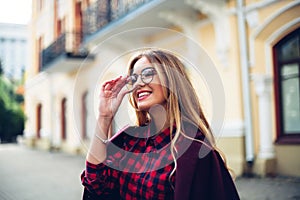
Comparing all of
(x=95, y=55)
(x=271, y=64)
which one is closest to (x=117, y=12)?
(x=271, y=64)

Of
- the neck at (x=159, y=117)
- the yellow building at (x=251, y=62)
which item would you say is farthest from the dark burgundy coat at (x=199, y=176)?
the yellow building at (x=251, y=62)

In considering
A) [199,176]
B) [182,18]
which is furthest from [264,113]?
[199,176]

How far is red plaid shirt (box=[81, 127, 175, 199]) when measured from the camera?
3.58 feet

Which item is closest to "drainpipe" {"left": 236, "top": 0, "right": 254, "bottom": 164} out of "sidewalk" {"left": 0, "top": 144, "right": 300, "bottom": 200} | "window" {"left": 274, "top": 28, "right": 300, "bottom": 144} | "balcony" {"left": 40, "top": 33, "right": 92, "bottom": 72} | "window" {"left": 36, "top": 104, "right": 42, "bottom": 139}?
"window" {"left": 274, "top": 28, "right": 300, "bottom": 144}

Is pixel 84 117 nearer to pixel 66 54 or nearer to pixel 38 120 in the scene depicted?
pixel 66 54

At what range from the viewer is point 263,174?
5289 millimetres

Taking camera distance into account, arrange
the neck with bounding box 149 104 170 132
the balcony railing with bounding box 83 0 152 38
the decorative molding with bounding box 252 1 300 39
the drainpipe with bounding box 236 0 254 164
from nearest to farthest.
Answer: the neck with bounding box 149 104 170 132 → the decorative molding with bounding box 252 1 300 39 → the drainpipe with bounding box 236 0 254 164 → the balcony railing with bounding box 83 0 152 38

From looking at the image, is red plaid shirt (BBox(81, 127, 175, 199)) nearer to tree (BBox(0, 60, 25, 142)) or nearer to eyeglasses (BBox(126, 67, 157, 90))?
eyeglasses (BBox(126, 67, 157, 90))

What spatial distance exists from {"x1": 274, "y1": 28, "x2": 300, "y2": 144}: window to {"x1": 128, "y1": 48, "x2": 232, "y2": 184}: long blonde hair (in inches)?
174

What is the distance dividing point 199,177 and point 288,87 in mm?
4755

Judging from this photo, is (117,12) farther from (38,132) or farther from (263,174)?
(38,132)

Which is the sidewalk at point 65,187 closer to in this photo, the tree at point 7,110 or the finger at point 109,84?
the tree at point 7,110

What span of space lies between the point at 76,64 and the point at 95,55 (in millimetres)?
10253

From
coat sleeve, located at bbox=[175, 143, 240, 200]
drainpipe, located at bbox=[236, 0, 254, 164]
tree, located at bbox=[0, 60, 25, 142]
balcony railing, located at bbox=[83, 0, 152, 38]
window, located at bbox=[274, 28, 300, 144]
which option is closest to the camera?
coat sleeve, located at bbox=[175, 143, 240, 200]
